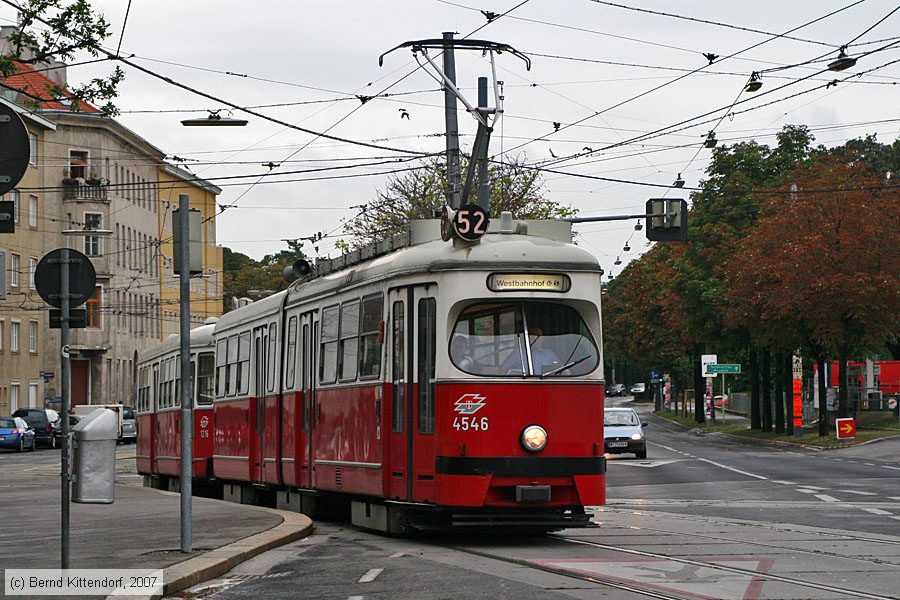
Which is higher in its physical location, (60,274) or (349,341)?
(60,274)

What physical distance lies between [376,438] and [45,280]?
18.5 ft

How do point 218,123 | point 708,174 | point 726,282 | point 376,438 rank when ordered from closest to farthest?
point 376,438 → point 218,123 → point 726,282 → point 708,174

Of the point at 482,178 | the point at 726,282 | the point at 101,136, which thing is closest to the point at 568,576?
the point at 482,178

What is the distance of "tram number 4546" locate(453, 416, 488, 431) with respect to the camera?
1611 cm

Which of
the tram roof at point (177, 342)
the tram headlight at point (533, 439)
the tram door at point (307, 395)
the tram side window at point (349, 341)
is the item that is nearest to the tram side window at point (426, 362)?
the tram headlight at point (533, 439)

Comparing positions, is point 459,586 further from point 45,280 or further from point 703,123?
point 703,123

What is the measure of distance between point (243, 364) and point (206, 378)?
4.12 meters

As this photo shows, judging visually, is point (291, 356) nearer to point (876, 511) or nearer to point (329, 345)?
point (329, 345)

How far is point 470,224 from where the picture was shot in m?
16.8

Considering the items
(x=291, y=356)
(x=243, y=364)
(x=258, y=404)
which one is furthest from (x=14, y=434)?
(x=291, y=356)

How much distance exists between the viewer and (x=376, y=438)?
58.1 ft

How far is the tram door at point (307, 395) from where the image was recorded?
67.8ft

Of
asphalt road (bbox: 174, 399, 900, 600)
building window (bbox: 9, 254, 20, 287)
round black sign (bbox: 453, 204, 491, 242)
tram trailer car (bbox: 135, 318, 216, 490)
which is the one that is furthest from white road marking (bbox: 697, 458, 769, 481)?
building window (bbox: 9, 254, 20, 287)

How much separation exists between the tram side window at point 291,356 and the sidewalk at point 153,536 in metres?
1.75
